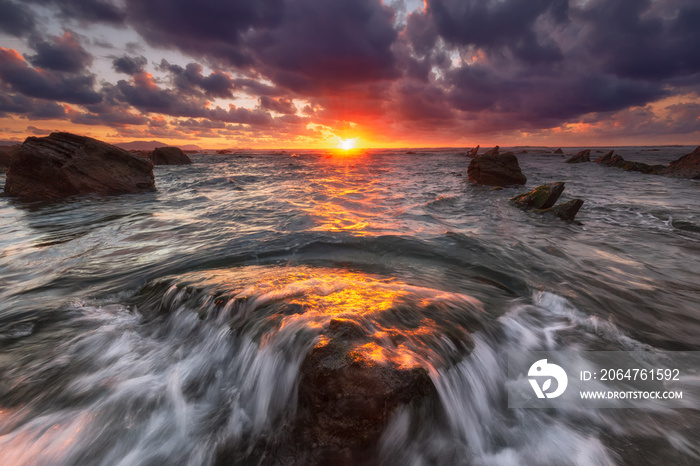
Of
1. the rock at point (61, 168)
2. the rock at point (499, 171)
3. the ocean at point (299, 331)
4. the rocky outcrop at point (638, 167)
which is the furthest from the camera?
the rocky outcrop at point (638, 167)

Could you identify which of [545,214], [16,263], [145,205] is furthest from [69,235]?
[545,214]

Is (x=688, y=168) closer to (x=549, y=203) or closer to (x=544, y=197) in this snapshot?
(x=549, y=203)

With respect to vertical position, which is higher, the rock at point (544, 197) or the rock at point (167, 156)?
the rock at point (544, 197)

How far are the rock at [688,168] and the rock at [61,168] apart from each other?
128 feet

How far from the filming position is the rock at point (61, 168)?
12930 millimetres

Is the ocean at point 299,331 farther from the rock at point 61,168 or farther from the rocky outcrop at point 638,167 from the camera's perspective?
the rocky outcrop at point 638,167

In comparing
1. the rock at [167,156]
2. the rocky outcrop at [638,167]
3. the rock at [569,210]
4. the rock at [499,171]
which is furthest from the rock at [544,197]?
the rock at [167,156]

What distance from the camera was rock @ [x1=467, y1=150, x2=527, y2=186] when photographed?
1959cm

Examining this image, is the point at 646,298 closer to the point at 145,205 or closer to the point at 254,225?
the point at 254,225

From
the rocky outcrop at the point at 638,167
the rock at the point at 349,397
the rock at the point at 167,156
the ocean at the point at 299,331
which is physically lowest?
the rock at the point at 167,156

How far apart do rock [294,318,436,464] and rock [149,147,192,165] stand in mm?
56256

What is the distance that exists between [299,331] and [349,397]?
91cm

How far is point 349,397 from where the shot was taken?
205cm

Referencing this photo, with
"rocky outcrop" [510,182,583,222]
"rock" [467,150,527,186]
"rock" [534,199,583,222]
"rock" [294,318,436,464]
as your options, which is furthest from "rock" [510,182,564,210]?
"rock" [294,318,436,464]
